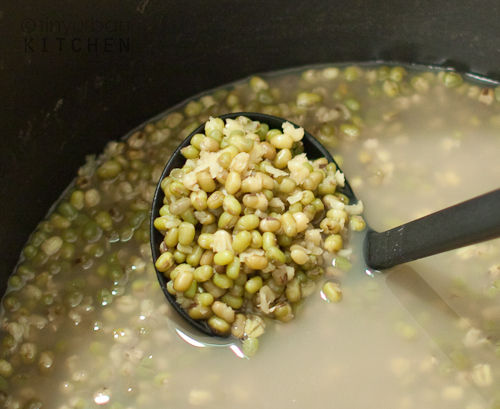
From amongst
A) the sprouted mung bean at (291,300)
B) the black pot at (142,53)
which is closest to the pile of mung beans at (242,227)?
the sprouted mung bean at (291,300)

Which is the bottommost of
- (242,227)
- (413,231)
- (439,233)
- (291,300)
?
(291,300)

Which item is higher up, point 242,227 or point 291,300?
point 242,227

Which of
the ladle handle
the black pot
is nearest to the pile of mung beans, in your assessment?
the ladle handle

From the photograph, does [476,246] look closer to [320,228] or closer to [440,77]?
[320,228]

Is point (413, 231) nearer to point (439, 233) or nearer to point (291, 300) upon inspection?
point (439, 233)

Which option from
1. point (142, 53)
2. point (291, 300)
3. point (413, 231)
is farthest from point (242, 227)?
point (142, 53)

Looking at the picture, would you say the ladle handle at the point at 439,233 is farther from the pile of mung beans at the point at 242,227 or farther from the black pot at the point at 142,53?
the black pot at the point at 142,53

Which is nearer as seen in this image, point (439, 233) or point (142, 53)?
point (439, 233)

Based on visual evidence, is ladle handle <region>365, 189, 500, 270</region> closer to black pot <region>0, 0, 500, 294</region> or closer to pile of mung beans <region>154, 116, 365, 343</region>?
pile of mung beans <region>154, 116, 365, 343</region>
